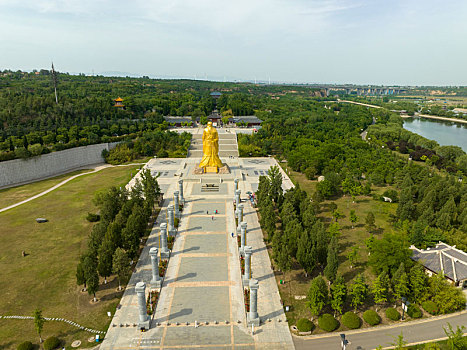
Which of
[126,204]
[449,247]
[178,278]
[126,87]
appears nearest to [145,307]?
[178,278]

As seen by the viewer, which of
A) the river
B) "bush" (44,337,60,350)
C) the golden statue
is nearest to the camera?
"bush" (44,337,60,350)

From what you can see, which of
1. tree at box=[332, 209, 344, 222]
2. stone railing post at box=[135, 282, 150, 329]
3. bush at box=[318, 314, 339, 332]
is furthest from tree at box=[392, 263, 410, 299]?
stone railing post at box=[135, 282, 150, 329]

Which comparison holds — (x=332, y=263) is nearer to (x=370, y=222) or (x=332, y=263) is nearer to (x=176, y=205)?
(x=370, y=222)

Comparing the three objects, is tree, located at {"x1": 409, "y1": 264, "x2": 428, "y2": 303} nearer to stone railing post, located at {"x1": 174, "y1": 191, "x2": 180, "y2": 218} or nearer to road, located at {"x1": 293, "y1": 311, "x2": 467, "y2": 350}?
road, located at {"x1": 293, "y1": 311, "x2": 467, "y2": 350}

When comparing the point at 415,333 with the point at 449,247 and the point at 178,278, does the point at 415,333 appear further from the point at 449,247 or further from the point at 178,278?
the point at 178,278

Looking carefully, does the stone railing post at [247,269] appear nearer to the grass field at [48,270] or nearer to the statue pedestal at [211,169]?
the grass field at [48,270]

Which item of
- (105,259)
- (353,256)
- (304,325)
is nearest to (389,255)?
(353,256)

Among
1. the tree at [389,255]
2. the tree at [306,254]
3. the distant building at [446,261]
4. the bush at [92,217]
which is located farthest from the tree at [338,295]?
the bush at [92,217]
